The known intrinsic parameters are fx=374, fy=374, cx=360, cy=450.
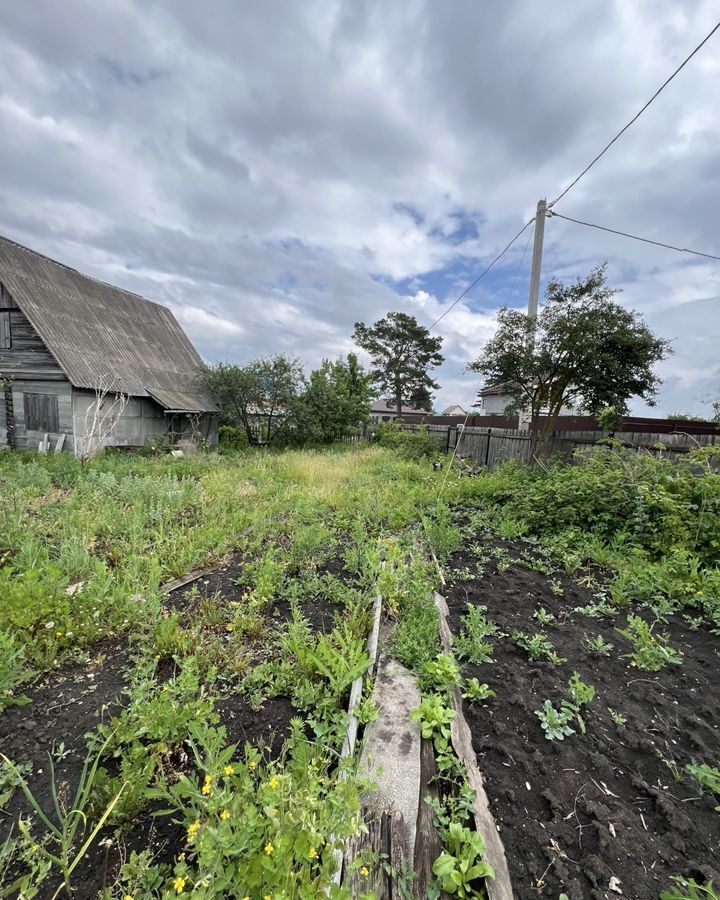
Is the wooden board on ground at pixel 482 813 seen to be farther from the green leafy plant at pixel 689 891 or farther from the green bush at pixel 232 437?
the green bush at pixel 232 437

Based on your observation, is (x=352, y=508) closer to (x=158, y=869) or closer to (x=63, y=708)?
(x=63, y=708)

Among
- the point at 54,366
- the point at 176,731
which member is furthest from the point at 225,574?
the point at 54,366

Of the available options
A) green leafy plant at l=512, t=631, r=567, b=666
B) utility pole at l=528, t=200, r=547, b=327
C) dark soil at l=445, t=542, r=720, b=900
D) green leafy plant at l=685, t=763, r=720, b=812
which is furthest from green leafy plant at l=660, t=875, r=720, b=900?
utility pole at l=528, t=200, r=547, b=327

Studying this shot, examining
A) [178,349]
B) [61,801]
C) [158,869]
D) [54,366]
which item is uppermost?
[178,349]

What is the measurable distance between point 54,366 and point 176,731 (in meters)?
12.9

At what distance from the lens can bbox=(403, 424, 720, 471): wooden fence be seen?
734 cm

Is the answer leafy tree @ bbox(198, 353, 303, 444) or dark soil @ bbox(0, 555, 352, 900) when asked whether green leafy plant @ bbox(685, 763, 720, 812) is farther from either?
leafy tree @ bbox(198, 353, 303, 444)

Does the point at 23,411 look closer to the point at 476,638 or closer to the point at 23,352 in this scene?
the point at 23,352

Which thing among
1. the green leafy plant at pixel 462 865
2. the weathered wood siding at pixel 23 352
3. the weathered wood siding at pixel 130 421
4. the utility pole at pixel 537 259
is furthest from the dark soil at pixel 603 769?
the weathered wood siding at pixel 23 352

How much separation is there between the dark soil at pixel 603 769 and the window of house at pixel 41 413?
43.2ft

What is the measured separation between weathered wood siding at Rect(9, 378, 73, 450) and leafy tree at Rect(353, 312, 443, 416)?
81.8ft

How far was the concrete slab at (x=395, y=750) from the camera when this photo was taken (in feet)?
4.91

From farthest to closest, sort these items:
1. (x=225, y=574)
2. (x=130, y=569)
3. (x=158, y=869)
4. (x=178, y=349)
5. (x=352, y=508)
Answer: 1. (x=178, y=349)
2. (x=352, y=508)
3. (x=225, y=574)
4. (x=130, y=569)
5. (x=158, y=869)

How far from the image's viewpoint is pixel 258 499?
6078mm
